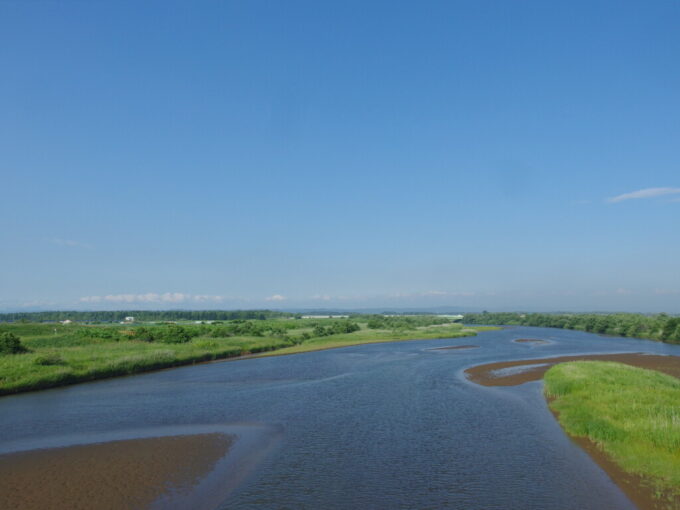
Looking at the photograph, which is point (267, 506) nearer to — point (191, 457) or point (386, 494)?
point (386, 494)

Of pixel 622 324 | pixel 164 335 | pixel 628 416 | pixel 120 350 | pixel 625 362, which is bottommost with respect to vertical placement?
pixel 625 362

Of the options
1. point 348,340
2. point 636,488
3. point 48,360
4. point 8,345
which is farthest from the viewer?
point 348,340

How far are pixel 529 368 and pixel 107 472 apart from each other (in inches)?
1542

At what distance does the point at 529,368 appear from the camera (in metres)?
44.4

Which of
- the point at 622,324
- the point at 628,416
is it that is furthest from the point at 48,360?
the point at 622,324

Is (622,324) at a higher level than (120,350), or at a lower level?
lower

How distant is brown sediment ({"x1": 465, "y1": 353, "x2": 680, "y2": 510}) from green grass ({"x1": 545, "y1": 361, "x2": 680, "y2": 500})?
0.83ft

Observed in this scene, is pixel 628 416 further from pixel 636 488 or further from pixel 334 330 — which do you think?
pixel 334 330

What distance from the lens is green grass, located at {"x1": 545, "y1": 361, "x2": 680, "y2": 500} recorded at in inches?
605

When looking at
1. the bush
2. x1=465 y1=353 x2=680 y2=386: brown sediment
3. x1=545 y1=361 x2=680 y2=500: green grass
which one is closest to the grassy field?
the bush

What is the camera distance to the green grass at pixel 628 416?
1536cm

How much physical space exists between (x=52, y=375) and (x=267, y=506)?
28.4 m

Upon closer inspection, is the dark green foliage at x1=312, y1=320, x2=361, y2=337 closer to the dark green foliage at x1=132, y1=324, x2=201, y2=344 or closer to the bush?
the dark green foliage at x1=132, y1=324, x2=201, y2=344

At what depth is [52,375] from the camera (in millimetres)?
34031
